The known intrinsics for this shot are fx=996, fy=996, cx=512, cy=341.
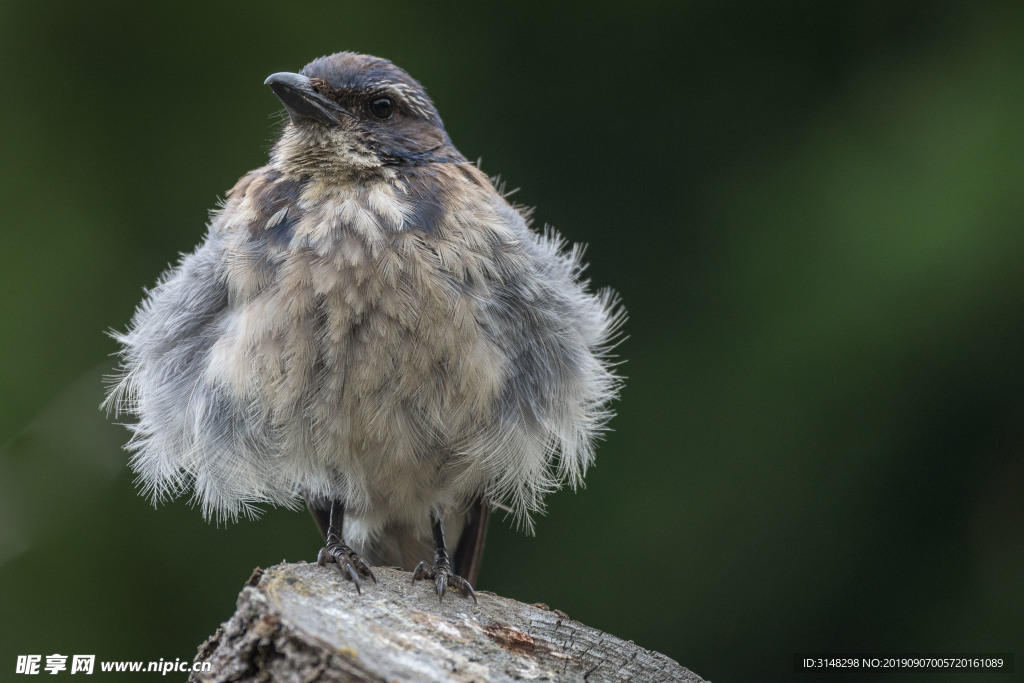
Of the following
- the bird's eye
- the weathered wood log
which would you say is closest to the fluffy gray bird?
the bird's eye

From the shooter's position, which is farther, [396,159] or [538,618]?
[396,159]

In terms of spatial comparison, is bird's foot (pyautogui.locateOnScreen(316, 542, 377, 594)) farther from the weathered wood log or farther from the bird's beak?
the bird's beak

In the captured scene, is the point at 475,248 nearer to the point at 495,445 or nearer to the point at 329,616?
the point at 495,445

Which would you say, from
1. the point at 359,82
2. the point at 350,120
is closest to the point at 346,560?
the point at 350,120

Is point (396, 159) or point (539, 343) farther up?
point (396, 159)

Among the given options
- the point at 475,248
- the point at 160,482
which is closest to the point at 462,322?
the point at 475,248

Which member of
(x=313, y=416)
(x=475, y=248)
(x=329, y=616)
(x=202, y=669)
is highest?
(x=475, y=248)

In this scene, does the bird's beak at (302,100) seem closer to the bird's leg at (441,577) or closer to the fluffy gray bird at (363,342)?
the fluffy gray bird at (363,342)

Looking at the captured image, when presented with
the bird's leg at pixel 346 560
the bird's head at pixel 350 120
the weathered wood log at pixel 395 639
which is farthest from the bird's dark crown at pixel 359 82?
the weathered wood log at pixel 395 639
